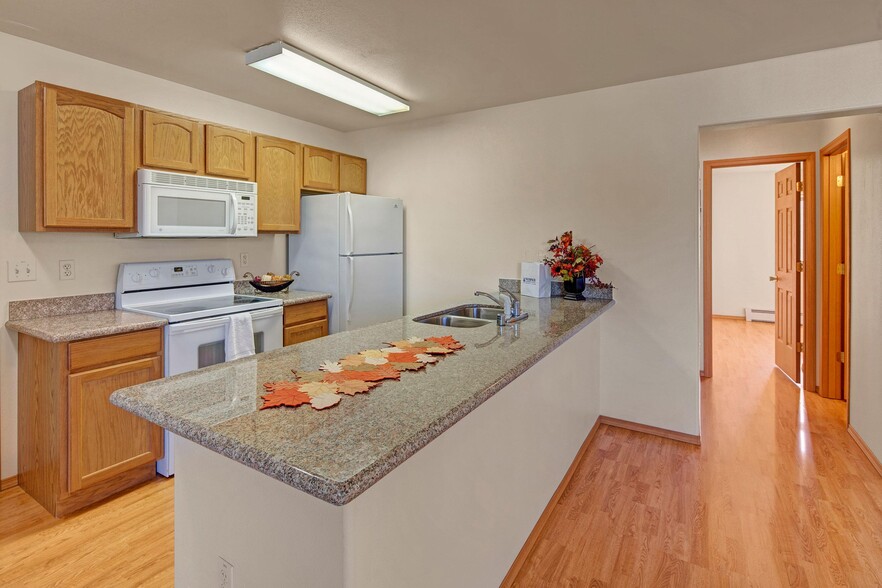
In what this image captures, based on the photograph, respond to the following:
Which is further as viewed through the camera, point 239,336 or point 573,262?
point 573,262

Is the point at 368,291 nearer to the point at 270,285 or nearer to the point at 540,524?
the point at 270,285

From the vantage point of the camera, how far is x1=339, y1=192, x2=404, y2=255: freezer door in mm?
3635

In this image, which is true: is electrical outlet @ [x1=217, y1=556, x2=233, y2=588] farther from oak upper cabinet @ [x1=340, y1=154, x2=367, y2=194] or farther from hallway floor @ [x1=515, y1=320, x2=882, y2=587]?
oak upper cabinet @ [x1=340, y1=154, x2=367, y2=194]

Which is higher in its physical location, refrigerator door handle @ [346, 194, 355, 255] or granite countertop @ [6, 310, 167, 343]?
refrigerator door handle @ [346, 194, 355, 255]

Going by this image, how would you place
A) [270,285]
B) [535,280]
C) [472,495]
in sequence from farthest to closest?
1. [270,285]
2. [535,280]
3. [472,495]

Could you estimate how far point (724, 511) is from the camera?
2291 mm

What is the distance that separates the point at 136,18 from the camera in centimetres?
224

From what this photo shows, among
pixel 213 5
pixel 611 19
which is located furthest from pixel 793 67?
pixel 213 5

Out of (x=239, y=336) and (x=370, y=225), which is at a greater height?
(x=370, y=225)

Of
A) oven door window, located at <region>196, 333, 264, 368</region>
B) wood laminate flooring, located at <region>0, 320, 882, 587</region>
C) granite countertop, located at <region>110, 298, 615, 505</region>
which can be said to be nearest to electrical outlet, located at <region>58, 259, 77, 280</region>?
oven door window, located at <region>196, 333, 264, 368</region>

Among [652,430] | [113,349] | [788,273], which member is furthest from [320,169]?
[788,273]

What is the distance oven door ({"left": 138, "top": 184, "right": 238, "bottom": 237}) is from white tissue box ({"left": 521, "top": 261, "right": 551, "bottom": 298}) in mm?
2026

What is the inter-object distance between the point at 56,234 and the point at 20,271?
0.87 feet

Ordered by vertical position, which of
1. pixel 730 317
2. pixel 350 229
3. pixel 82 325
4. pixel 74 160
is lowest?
pixel 730 317
